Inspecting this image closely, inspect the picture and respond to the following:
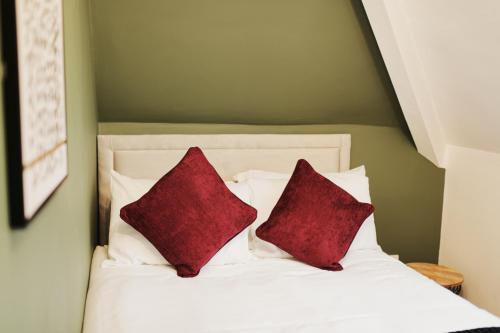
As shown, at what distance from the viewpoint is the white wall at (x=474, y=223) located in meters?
2.98

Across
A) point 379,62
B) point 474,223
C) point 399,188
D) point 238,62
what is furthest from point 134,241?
point 474,223

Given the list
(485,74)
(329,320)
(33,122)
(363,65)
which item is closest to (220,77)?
(363,65)

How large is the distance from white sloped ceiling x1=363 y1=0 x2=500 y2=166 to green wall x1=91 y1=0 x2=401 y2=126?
0.21 m

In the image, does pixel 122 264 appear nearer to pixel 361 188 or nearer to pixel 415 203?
pixel 361 188

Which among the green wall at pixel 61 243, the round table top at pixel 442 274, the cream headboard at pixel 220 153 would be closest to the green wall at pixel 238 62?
the cream headboard at pixel 220 153

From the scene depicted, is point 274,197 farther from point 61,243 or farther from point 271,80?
point 61,243

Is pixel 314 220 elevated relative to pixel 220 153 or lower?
lower

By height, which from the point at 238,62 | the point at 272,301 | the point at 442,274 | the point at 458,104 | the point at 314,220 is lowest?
the point at 442,274

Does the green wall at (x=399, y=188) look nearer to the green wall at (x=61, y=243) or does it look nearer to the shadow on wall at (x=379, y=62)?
the shadow on wall at (x=379, y=62)

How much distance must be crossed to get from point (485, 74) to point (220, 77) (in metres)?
1.46

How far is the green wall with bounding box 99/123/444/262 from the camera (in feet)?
11.2

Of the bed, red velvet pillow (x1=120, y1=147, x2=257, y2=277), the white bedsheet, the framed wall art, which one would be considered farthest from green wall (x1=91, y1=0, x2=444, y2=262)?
the framed wall art

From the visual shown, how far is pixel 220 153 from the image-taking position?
10.2 ft

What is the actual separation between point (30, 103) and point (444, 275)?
9.40 ft
